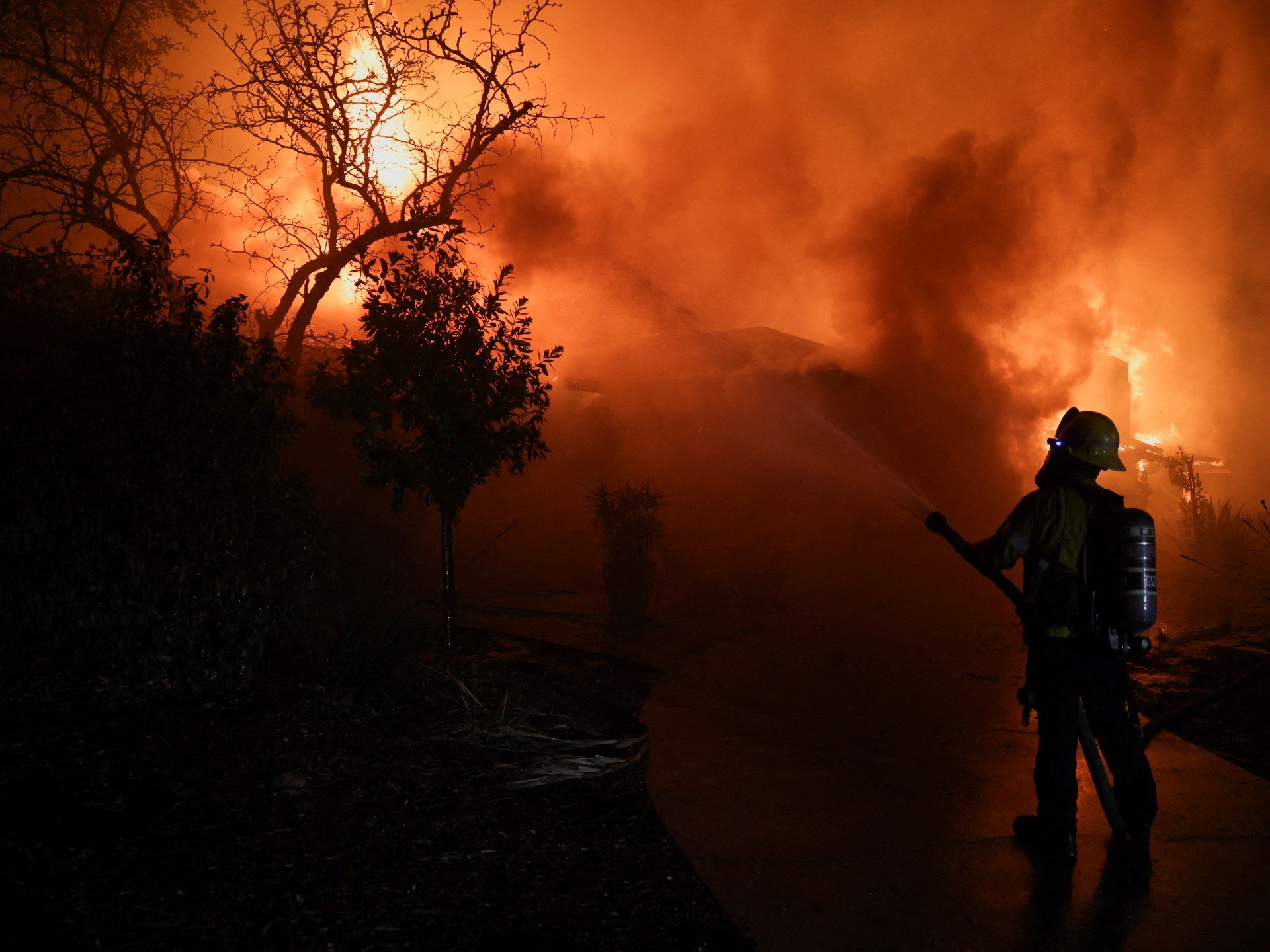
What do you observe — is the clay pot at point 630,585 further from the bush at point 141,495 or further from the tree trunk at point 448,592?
the bush at point 141,495

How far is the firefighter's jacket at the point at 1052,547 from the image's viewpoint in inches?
149

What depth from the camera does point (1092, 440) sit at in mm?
3865

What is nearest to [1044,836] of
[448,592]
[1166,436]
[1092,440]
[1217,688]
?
[1092,440]

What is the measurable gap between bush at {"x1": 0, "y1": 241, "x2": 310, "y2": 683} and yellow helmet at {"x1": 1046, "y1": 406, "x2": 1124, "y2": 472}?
4.23 metres

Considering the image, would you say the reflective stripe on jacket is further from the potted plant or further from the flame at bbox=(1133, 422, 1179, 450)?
the flame at bbox=(1133, 422, 1179, 450)

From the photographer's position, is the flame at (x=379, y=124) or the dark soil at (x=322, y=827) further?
the flame at (x=379, y=124)

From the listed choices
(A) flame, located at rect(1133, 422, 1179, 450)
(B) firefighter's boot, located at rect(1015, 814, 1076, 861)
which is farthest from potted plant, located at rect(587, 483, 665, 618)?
(A) flame, located at rect(1133, 422, 1179, 450)

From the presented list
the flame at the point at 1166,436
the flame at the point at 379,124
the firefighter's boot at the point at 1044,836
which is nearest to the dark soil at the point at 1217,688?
the firefighter's boot at the point at 1044,836

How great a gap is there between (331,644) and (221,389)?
1.59 m

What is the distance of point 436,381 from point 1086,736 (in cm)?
456

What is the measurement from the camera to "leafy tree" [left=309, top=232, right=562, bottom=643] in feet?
18.9

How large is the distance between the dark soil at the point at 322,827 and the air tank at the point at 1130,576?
2.22 meters

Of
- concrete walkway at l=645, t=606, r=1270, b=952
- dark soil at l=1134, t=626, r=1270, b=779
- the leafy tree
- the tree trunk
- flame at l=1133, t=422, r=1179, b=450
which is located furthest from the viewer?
flame at l=1133, t=422, r=1179, b=450

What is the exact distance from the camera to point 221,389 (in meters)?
4.48
